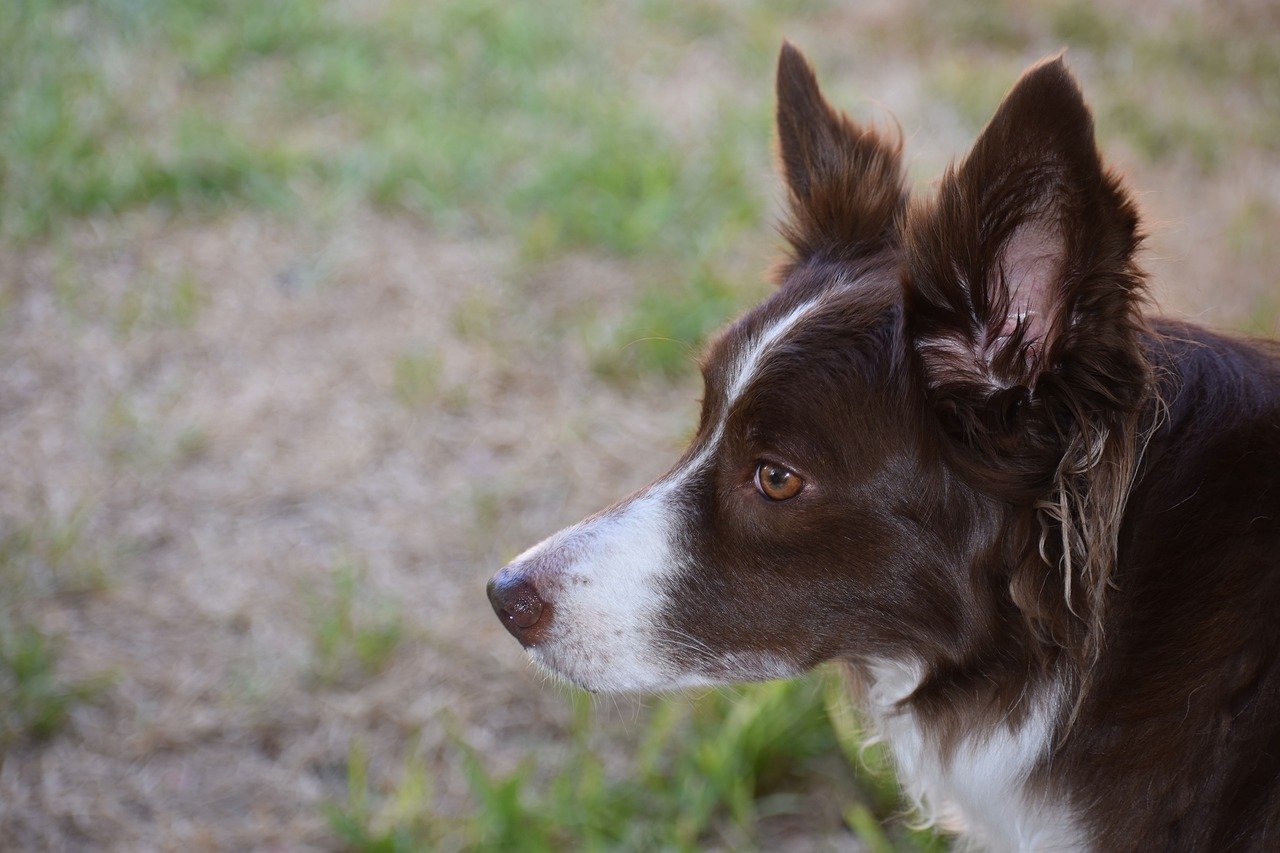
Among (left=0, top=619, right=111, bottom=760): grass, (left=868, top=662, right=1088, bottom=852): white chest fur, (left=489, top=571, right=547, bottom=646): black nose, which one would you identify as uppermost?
(left=489, top=571, right=547, bottom=646): black nose

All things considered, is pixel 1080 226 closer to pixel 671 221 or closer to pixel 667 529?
pixel 667 529

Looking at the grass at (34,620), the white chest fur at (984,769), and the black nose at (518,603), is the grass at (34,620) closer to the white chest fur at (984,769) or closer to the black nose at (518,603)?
the black nose at (518,603)

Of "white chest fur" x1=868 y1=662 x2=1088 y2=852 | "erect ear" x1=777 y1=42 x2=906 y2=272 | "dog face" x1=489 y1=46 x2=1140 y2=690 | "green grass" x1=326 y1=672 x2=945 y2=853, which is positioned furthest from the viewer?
"green grass" x1=326 y1=672 x2=945 y2=853

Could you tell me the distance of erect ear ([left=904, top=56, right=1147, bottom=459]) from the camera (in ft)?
4.44

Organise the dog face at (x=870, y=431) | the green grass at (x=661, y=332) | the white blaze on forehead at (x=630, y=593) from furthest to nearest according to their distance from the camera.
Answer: the green grass at (x=661, y=332) → the white blaze on forehead at (x=630, y=593) → the dog face at (x=870, y=431)

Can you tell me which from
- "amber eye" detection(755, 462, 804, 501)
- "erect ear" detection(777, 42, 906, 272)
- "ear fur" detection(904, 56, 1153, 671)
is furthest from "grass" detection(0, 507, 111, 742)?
"ear fur" detection(904, 56, 1153, 671)

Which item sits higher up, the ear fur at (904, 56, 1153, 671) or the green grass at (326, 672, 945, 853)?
the ear fur at (904, 56, 1153, 671)

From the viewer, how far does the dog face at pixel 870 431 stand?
1464 millimetres

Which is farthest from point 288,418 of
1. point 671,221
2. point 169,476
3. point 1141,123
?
point 1141,123

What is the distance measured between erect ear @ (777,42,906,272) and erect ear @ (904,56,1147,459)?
389mm

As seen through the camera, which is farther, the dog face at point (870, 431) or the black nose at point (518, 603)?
the black nose at point (518, 603)

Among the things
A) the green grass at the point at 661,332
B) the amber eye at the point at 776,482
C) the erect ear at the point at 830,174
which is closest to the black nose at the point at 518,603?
the amber eye at the point at 776,482

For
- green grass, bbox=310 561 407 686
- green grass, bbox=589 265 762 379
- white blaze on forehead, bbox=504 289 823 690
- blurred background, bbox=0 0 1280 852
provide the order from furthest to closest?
green grass, bbox=589 265 762 379, green grass, bbox=310 561 407 686, blurred background, bbox=0 0 1280 852, white blaze on forehead, bbox=504 289 823 690

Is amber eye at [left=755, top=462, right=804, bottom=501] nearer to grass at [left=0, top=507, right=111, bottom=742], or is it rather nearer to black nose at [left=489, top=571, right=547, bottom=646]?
black nose at [left=489, top=571, right=547, bottom=646]
